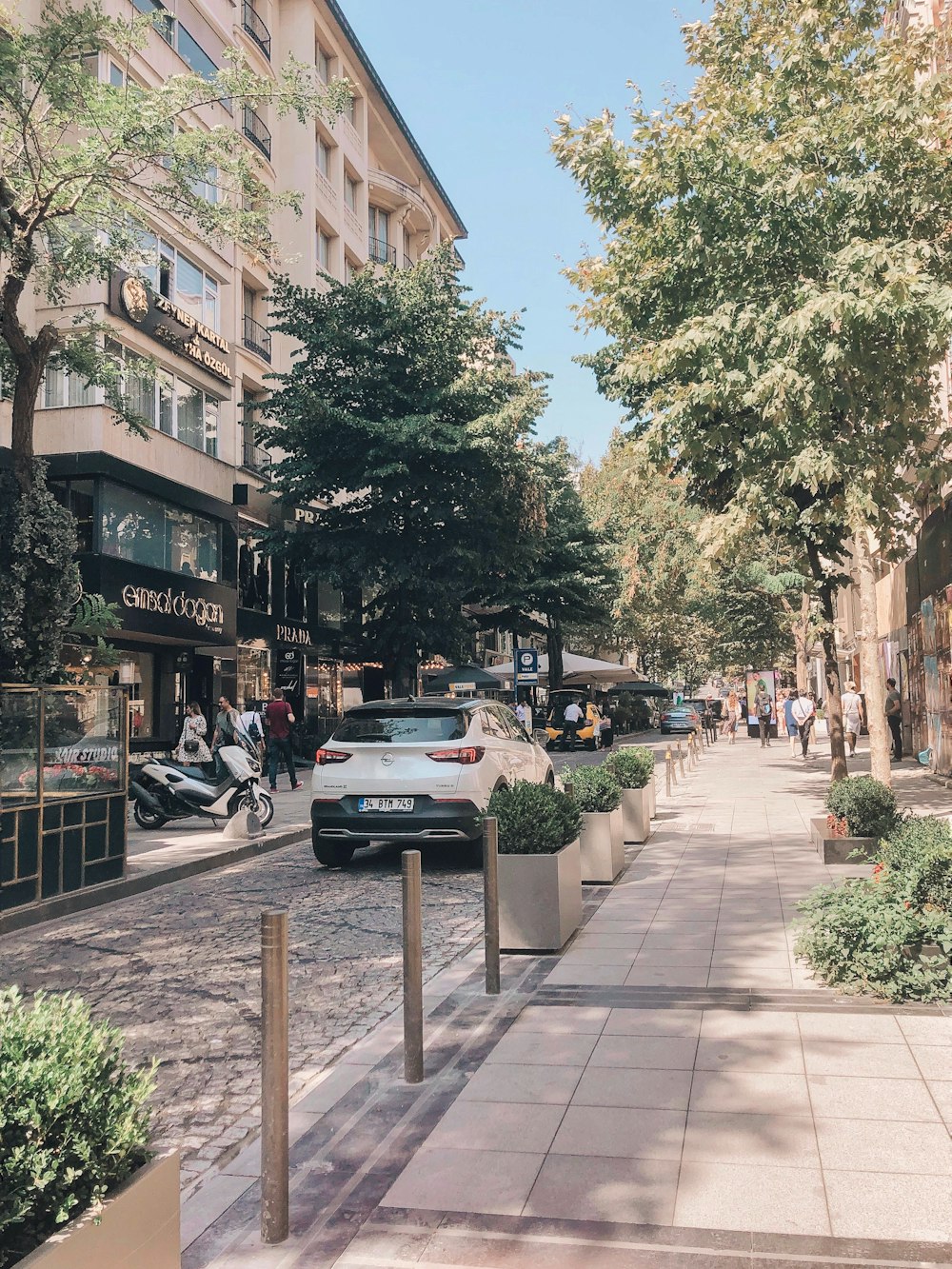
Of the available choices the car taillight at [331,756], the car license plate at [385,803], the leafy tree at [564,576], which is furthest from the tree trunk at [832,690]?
the leafy tree at [564,576]

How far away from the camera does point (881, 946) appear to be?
219 inches

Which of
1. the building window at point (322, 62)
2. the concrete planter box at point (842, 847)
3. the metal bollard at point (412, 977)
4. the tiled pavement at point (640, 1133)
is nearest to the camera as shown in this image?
the tiled pavement at point (640, 1133)

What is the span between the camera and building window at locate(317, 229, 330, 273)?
33.5 m

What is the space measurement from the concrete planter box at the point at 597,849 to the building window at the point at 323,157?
28871 millimetres

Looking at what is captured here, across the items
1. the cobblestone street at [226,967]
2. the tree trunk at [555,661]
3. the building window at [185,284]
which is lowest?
the cobblestone street at [226,967]

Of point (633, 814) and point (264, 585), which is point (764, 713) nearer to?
point (264, 585)

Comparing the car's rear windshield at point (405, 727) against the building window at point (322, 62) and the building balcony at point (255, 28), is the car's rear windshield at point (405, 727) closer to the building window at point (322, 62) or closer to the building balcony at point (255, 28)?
the building balcony at point (255, 28)

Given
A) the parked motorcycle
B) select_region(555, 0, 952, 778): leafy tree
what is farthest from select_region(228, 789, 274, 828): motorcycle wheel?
select_region(555, 0, 952, 778): leafy tree

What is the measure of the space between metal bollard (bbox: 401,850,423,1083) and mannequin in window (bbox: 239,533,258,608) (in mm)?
23259

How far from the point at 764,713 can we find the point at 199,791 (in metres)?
23.8

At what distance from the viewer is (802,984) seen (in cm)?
580

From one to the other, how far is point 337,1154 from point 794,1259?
162cm

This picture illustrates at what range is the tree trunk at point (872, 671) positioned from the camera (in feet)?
33.3

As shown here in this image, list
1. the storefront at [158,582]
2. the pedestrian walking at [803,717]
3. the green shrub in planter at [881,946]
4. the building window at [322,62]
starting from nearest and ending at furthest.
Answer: the green shrub in planter at [881,946] < the storefront at [158,582] < the pedestrian walking at [803,717] < the building window at [322,62]
